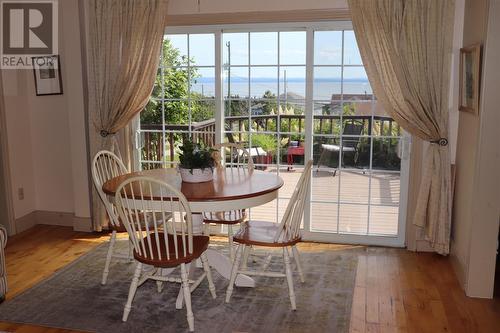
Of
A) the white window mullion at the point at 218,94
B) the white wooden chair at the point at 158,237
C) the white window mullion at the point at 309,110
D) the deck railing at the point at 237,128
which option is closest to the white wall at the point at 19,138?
the deck railing at the point at 237,128

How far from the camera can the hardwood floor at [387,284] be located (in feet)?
10.4

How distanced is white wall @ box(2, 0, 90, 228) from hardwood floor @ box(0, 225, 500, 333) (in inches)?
14.7

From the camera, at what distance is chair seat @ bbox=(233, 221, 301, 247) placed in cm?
331

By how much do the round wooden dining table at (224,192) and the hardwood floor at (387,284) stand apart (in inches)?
36.3

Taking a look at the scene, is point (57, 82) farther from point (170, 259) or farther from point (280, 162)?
point (170, 259)

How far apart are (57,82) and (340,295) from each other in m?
3.48

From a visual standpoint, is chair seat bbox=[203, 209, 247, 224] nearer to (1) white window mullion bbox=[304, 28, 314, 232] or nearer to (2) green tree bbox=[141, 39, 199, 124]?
(1) white window mullion bbox=[304, 28, 314, 232]

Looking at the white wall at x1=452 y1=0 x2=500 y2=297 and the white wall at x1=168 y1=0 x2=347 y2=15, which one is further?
the white wall at x1=168 y1=0 x2=347 y2=15

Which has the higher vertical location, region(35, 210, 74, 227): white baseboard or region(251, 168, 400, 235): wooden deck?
region(251, 168, 400, 235): wooden deck

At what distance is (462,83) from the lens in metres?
4.02

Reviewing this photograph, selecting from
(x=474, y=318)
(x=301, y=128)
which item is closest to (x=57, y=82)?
(x=301, y=128)

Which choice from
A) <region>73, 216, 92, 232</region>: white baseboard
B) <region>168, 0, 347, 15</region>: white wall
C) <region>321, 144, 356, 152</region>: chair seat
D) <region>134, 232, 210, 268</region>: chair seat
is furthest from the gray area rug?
<region>168, 0, 347, 15</region>: white wall

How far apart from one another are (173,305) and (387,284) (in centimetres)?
162

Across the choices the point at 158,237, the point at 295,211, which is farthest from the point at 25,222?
the point at 295,211
